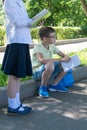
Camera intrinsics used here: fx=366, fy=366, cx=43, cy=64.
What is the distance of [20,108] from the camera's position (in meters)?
4.96

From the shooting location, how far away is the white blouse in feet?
15.1

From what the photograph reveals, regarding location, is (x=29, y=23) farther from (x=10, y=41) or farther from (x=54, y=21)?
(x=54, y=21)

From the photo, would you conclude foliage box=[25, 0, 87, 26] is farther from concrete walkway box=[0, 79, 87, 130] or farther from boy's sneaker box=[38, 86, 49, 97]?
concrete walkway box=[0, 79, 87, 130]

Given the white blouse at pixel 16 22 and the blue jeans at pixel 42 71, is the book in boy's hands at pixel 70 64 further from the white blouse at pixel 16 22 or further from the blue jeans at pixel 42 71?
the white blouse at pixel 16 22

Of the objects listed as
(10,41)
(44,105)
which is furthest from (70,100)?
(10,41)

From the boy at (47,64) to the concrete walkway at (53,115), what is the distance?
0.19 metres

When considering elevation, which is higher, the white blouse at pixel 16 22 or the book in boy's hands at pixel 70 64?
the white blouse at pixel 16 22

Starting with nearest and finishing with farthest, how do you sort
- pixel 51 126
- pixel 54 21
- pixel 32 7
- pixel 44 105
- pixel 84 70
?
pixel 51 126
pixel 44 105
pixel 84 70
pixel 32 7
pixel 54 21

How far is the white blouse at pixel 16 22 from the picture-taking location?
4.61m

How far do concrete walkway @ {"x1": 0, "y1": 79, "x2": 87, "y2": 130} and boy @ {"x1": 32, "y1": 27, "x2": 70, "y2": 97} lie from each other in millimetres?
188

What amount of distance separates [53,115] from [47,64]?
1.14 meters

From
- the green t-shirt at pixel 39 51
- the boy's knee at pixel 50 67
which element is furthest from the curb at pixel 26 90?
the boy's knee at pixel 50 67

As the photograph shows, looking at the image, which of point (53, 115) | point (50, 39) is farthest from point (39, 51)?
point (53, 115)

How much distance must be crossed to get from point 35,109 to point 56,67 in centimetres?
125
